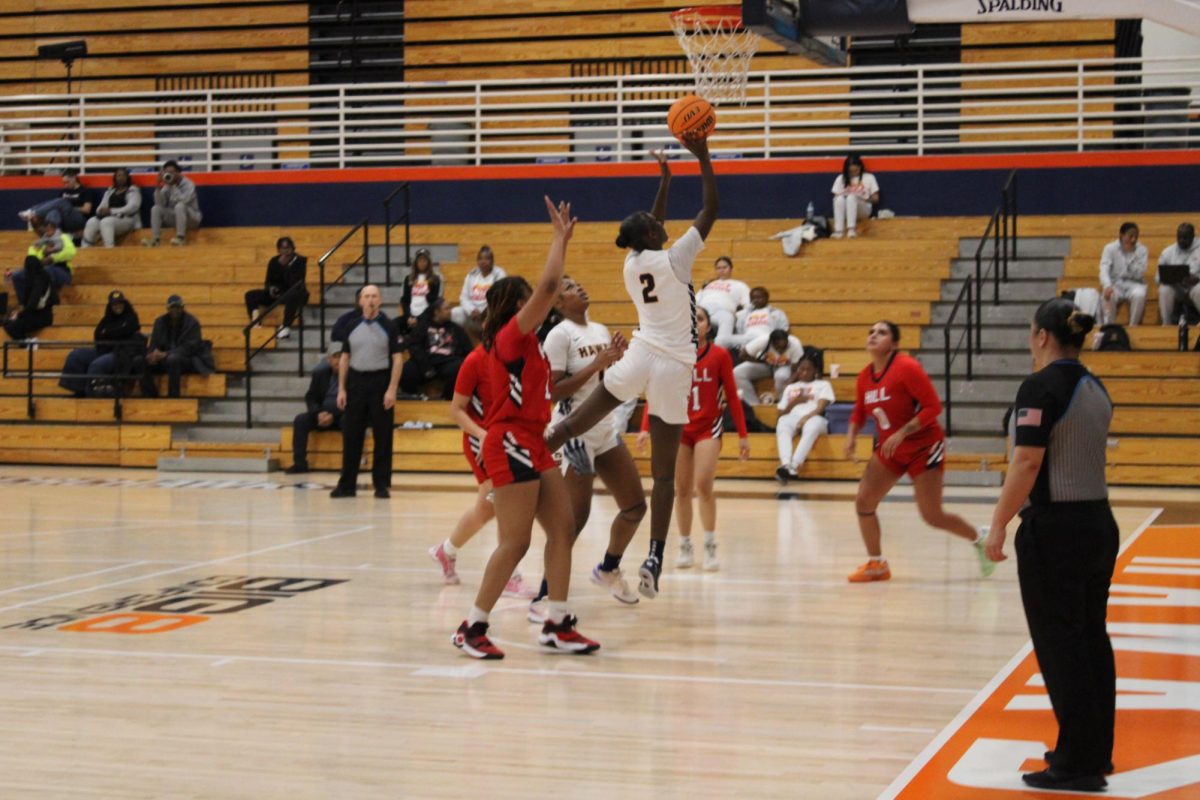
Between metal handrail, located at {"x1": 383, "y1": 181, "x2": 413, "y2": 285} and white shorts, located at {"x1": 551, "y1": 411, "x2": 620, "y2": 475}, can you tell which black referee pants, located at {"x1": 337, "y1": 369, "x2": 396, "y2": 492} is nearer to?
metal handrail, located at {"x1": 383, "y1": 181, "x2": 413, "y2": 285}

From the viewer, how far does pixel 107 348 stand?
19016mm

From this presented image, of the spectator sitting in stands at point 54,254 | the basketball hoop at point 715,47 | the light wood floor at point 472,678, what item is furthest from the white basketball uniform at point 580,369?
the spectator sitting in stands at point 54,254

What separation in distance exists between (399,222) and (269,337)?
2.71 m

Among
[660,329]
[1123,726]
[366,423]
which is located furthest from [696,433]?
[366,423]

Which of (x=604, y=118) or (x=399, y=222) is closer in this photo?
(x=399, y=222)

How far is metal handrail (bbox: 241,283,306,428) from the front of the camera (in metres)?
18.1

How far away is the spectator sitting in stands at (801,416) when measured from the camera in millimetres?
15820

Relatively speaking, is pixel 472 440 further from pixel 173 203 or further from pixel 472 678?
pixel 173 203

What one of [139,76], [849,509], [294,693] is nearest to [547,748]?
[294,693]

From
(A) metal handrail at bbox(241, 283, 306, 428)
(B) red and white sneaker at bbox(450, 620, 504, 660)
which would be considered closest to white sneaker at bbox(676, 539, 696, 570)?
(B) red and white sneaker at bbox(450, 620, 504, 660)

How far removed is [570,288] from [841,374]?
32.9ft

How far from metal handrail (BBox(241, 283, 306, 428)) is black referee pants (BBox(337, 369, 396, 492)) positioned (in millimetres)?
3792

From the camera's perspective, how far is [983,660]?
684cm

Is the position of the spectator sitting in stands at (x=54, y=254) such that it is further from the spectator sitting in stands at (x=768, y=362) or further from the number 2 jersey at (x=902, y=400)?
the number 2 jersey at (x=902, y=400)
